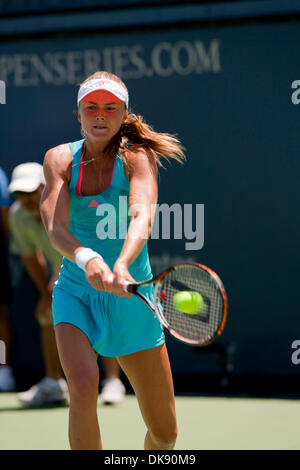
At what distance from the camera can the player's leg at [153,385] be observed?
331 cm

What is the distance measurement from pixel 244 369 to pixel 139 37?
2.47 m

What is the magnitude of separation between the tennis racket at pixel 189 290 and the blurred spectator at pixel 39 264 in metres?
2.38

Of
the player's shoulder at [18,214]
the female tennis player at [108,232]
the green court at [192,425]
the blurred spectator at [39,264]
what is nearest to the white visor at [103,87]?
the female tennis player at [108,232]

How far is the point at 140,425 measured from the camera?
5.07m

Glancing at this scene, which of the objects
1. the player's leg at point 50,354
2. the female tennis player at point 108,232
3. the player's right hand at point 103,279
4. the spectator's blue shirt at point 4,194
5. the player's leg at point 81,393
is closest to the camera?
the player's right hand at point 103,279

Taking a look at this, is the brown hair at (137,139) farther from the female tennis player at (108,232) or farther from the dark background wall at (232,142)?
the dark background wall at (232,142)

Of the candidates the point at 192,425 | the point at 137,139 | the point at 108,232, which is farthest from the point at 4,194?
the point at 108,232

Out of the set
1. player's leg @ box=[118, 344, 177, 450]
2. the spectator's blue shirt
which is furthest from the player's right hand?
the spectator's blue shirt

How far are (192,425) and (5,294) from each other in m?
2.03

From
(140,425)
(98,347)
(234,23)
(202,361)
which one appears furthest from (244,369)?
(98,347)

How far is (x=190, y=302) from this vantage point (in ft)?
10.2

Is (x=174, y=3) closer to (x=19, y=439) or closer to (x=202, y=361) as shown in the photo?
(x=202, y=361)

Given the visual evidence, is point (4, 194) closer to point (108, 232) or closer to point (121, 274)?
point (108, 232)

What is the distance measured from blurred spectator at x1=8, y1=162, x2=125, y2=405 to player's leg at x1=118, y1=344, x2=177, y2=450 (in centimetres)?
230
